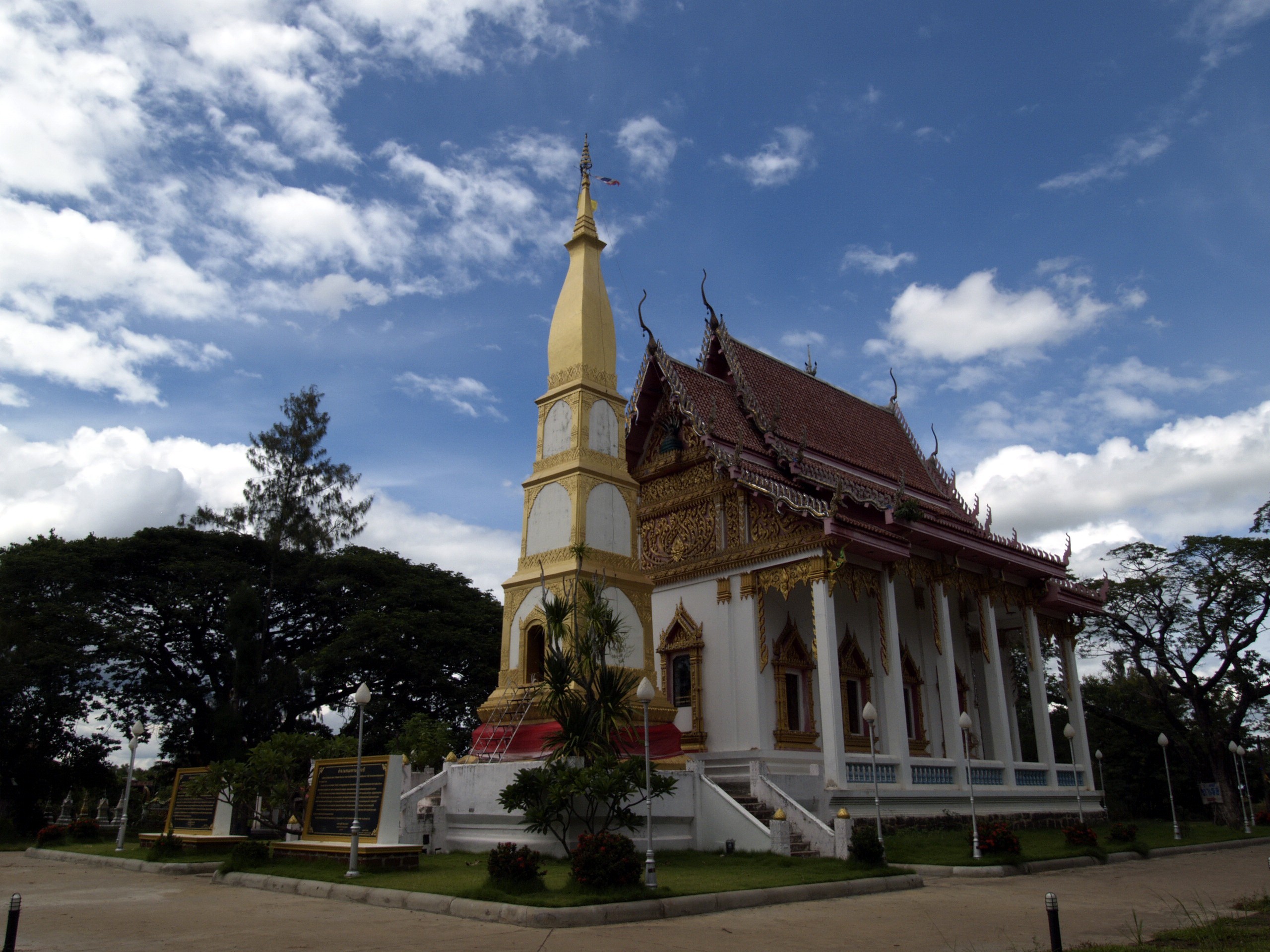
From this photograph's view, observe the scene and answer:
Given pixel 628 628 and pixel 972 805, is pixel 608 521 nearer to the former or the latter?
pixel 628 628

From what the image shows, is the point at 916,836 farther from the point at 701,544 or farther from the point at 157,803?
the point at 157,803

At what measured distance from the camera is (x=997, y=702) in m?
20.5

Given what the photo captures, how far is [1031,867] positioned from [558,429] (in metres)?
9.74

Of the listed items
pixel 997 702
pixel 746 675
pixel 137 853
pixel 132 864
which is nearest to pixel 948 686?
pixel 997 702

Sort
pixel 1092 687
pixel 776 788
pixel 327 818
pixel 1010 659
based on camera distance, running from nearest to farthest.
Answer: pixel 327 818, pixel 776 788, pixel 1010 659, pixel 1092 687

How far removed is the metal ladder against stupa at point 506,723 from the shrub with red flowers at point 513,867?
16.8ft

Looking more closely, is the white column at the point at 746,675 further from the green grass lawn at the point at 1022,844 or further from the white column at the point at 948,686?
the white column at the point at 948,686

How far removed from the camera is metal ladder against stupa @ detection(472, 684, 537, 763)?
14.4 m

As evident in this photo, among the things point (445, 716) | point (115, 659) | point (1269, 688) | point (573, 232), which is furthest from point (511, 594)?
point (1269, 688)

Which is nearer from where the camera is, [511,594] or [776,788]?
[776,788]

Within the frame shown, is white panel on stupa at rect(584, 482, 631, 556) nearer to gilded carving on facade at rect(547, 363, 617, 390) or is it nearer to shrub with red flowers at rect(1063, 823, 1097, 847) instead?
gilded carving on facade at rect(547, 363, 617, 390)

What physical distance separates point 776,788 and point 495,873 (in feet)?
21.2

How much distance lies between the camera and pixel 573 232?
17.9m

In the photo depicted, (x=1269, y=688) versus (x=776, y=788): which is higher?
(x=1269, y=688)
